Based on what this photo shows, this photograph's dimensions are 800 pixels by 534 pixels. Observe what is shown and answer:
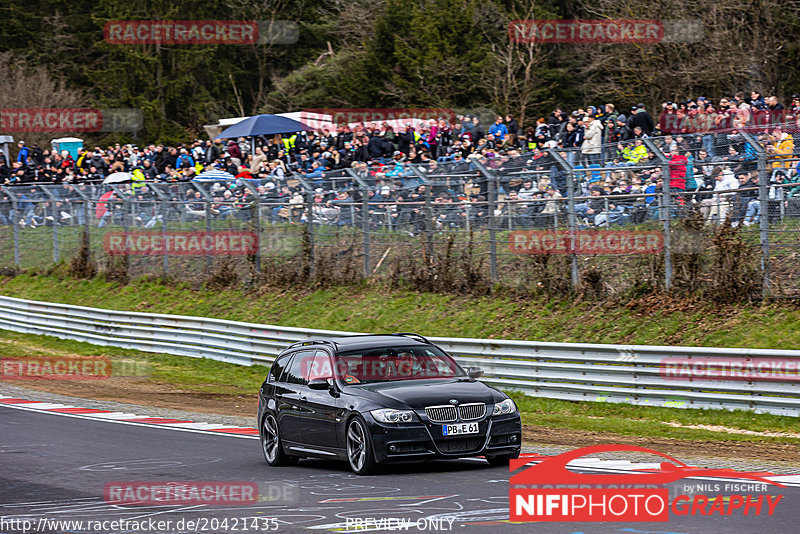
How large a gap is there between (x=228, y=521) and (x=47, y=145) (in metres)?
60.3

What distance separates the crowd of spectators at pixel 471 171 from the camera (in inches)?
752

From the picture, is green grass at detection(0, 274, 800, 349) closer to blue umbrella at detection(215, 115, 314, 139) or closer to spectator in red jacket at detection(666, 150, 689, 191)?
spectator in red jacket at detection(666, 150, 689, 191)

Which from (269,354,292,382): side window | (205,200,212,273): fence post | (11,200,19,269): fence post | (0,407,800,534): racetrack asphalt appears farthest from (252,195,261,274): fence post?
(269,354,292,382): side window

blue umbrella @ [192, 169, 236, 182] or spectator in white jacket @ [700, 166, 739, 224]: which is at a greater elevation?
blue umbrella @ [192, 169, 236, 182]

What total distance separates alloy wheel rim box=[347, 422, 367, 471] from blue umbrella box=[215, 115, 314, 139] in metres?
25.3

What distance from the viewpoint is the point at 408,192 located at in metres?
24.7

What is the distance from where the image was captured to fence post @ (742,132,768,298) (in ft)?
59.7

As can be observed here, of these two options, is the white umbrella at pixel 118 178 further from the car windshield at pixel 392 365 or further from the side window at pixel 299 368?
the car windshield at pixel 392 365

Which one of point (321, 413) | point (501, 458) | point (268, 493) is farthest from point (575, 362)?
point (268, 493)

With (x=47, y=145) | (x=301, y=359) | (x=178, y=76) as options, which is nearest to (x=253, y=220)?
(x=301, y=359)

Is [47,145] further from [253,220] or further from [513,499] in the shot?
[513,499]

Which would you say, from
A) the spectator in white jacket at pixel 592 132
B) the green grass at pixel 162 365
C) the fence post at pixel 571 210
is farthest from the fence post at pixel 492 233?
the green grass at pixel 162 365

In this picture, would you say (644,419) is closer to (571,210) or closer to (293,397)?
(571,210)

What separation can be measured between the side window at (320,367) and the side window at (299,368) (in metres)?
0.11
